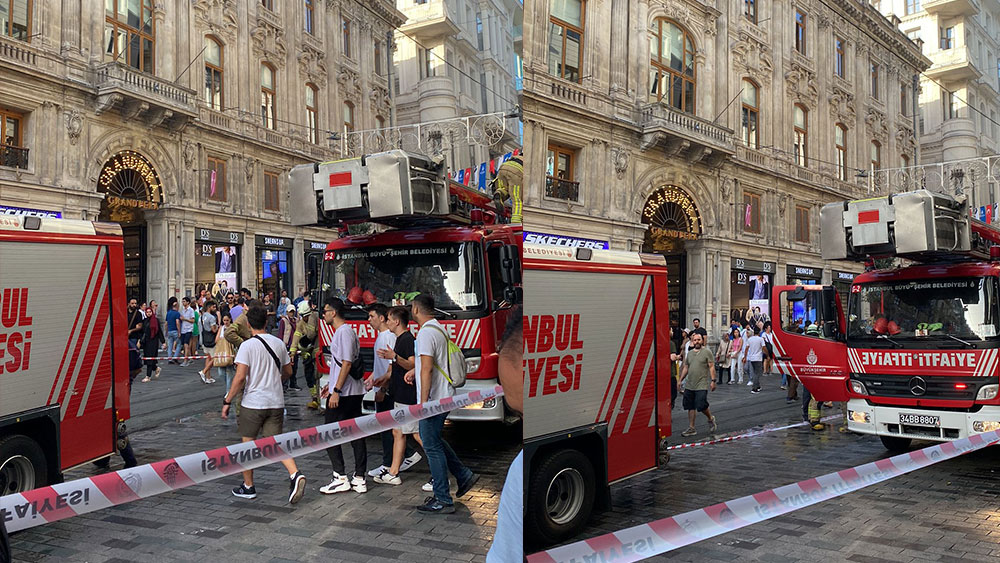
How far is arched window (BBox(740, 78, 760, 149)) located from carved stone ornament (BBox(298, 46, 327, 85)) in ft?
4.54

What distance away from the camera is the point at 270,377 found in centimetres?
200

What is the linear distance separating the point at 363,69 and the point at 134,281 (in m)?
0.99

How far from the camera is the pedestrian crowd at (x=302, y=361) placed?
1947 millimetres

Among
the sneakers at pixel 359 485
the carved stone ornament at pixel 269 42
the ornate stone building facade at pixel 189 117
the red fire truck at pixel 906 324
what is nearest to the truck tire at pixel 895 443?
the red fire truck at pixel 906 324

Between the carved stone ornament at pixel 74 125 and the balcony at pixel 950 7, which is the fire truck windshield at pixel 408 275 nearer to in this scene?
the carved stone ornament at pixel 74 125

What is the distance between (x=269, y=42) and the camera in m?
2.41

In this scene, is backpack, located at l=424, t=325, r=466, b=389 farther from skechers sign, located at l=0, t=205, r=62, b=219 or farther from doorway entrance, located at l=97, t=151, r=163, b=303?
skechers sign, located at l=0, t=205, r=62, b=219

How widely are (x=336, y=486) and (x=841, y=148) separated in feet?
7.33

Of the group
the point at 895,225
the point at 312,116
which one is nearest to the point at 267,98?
the point at 312,116

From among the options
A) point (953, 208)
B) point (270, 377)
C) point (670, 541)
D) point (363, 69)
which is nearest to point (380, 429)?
point (270, 377)

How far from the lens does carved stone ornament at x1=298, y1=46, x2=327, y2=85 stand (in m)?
2.45

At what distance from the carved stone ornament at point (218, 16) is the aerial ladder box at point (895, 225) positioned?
2193mm

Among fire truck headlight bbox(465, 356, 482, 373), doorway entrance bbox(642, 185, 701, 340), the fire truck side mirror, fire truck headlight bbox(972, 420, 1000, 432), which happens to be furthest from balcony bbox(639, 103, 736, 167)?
fire truck headlight bbox(972, 420, 1000, 432)

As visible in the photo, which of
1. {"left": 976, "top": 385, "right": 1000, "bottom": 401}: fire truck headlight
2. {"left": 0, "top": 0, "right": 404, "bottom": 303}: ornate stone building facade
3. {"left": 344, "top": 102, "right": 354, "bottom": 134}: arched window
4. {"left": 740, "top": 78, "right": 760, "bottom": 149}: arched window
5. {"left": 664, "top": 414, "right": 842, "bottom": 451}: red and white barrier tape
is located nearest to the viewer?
{"left": 0, "top": 0, "right": 404, "bottom": 303}: ornate stone building facade
